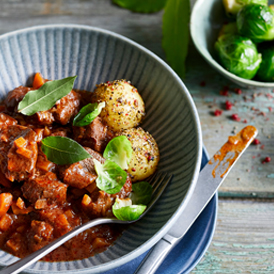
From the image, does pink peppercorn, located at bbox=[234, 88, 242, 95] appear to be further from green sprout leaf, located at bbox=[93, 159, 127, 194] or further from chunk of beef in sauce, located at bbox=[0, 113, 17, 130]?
chunk of beef in sauce, located at bbox=[0, 113, 17, 130]

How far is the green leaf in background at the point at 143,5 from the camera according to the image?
4.19m

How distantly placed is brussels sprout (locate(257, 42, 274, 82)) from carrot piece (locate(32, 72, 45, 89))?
2346 mm

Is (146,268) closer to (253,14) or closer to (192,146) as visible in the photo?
(192,146)

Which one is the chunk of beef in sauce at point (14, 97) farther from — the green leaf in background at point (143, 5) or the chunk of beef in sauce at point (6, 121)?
the green leaf in background at point (143, 5)

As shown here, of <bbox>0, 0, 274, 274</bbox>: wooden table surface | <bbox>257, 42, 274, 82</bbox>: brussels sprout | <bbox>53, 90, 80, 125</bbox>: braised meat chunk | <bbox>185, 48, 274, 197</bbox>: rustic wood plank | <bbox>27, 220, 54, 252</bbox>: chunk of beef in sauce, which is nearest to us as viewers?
<bbox>27, 220, 54, 252</bbox>: chunk of beef in sauce

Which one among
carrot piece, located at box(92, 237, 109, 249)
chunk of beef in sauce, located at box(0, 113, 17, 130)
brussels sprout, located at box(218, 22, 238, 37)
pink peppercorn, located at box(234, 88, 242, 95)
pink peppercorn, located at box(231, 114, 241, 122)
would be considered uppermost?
brussels sprout, located at box(218, 22, 238, 37)

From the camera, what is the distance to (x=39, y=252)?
6.88 feet

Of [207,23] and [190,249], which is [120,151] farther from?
[207,23]

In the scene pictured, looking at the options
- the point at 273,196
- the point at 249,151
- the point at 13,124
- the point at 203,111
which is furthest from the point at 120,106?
the point at 273,196

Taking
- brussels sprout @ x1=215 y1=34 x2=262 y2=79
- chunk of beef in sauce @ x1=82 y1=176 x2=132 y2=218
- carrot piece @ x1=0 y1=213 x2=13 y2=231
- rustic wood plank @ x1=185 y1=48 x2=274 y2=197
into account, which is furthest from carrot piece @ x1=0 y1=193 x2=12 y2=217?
brussels sprout @ x1=215 y1=34 x2=262 y2=79

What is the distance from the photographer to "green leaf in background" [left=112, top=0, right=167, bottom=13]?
4.19 m

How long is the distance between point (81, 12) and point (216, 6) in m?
1.68

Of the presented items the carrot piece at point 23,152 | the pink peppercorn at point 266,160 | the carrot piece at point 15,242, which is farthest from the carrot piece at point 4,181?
the pink peppercorn at point 266,160

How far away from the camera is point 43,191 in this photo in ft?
7.84
